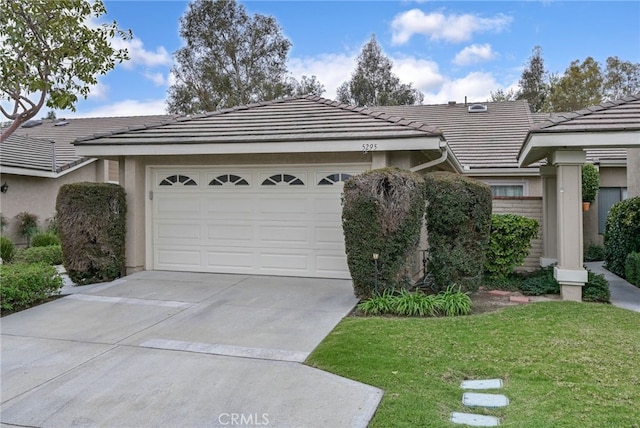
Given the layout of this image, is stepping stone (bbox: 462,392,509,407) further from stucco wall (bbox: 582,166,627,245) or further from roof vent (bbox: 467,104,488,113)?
roof vent (bbox: 467,104,488,113)

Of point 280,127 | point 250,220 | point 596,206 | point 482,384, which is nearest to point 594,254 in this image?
point 596,206

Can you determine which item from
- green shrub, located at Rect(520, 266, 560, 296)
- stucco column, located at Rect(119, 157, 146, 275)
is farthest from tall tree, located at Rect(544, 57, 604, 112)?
stucco column, located at Rect(119, 157, 146, 275)

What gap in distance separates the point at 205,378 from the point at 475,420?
244cm

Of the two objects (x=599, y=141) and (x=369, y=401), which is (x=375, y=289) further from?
(x=599, y=141)

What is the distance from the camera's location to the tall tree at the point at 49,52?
6.57 meters

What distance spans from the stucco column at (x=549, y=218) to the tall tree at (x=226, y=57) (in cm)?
1897

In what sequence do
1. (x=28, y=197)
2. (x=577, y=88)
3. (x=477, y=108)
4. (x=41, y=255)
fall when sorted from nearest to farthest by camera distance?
(x=41, y=255) < (x=28, y=197) < (x=477, y=108) < (x=577, y=88)

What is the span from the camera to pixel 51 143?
17.9 metres

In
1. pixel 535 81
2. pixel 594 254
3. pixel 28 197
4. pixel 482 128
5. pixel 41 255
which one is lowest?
pixel 594 254

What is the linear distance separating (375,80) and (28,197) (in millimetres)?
21217

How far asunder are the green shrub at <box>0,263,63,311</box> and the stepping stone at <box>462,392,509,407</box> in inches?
260

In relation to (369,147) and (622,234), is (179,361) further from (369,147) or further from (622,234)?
(622,234)

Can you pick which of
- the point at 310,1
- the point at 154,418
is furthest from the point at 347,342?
the point at 310,1

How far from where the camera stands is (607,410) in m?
3.50
